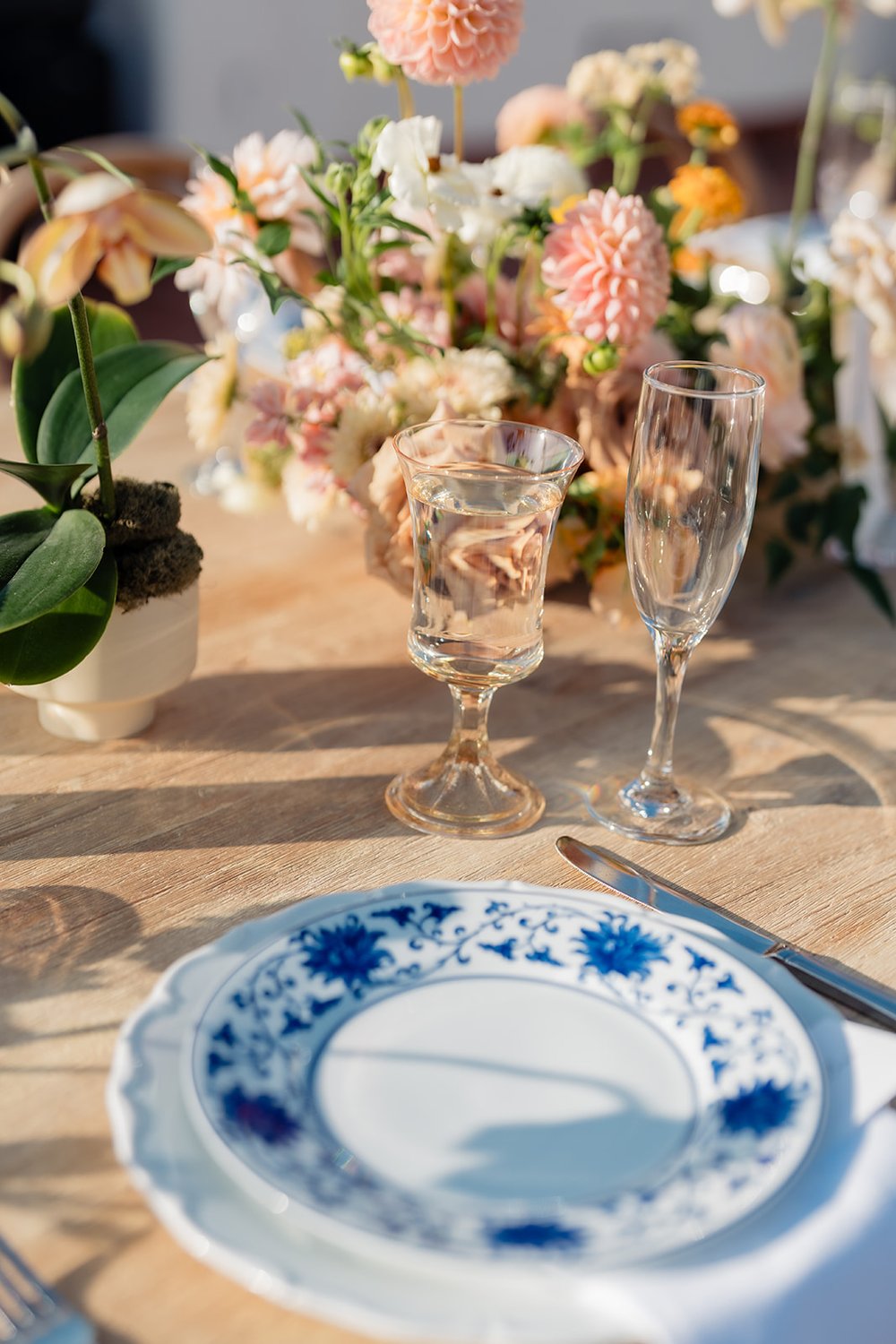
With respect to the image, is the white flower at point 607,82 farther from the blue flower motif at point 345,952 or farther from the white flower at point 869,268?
the blue flower motif at point 345,952

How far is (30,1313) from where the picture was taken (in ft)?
1.39

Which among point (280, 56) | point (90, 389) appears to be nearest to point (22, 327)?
point (90, 389)

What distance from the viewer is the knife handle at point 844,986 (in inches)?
23.0

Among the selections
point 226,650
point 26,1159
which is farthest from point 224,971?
point 226,650

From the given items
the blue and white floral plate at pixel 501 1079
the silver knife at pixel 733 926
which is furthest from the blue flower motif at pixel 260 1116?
the silver knife at pixel 733 926

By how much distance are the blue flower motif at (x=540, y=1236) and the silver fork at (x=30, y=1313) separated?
0.45 ft

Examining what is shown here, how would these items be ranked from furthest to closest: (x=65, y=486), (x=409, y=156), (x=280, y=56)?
(x=280, y=56), (x=409, y=156), (x=65, y=486)

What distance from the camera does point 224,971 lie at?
21.5 inches

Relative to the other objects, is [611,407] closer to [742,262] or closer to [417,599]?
[417,599]

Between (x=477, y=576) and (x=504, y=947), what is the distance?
21 centimetres

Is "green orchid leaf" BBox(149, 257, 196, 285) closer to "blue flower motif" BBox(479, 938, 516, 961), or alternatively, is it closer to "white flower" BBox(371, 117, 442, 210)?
"white flower" BBox(371, 117, 442, 210)

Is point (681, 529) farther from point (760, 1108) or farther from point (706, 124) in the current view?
point (706, 124)

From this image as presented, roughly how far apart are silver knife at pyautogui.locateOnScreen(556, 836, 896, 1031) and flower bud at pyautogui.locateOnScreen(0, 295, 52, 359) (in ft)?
1.24

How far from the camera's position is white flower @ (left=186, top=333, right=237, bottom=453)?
1.01 meters
